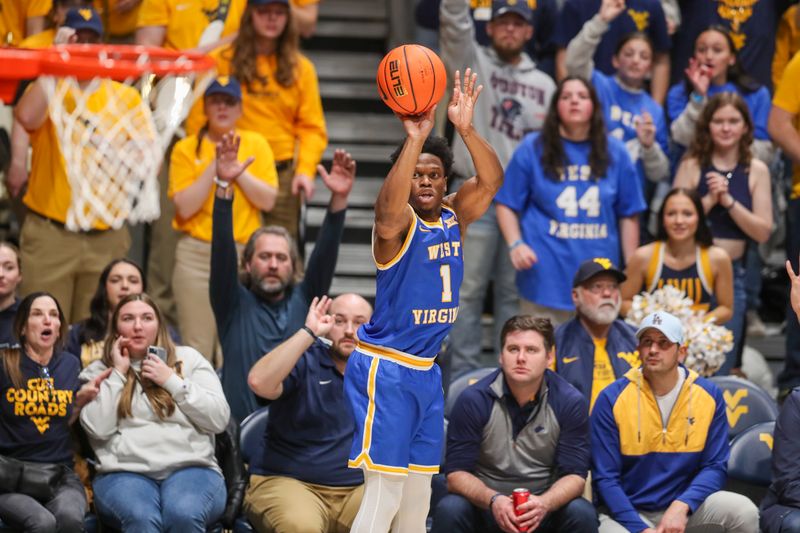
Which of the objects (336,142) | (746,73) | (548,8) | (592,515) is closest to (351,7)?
(336,142)

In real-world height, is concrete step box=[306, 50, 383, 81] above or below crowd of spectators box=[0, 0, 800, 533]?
above

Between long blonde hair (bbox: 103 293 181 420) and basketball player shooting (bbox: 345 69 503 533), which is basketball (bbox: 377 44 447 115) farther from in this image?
long blonde hair (bbox: 103 293 181 420)

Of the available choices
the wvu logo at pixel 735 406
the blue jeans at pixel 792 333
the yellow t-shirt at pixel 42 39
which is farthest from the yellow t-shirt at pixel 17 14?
the blue jeans at pixel 792 333

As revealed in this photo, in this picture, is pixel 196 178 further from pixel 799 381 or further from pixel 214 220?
pixel 799 381

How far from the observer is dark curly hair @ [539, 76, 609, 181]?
26.1 ft

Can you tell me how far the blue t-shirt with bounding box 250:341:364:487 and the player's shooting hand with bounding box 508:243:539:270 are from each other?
1.80 m

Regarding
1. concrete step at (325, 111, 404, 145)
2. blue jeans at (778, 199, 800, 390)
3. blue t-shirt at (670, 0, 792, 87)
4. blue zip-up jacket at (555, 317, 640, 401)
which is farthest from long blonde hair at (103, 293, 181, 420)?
blue t-shirt at (670, 0, 792, 87)

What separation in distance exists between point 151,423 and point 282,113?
2.76 metres

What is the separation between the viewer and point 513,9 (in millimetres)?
8352

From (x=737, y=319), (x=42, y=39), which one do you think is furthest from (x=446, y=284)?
(x=42, y=39)

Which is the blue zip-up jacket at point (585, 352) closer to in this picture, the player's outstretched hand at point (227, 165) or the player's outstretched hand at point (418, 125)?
the player's outstretched hand at point (227, 165)

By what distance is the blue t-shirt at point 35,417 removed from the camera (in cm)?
620

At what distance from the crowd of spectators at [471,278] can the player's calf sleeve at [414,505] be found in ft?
2.97

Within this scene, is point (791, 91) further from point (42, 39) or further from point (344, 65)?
point (42, 39)
